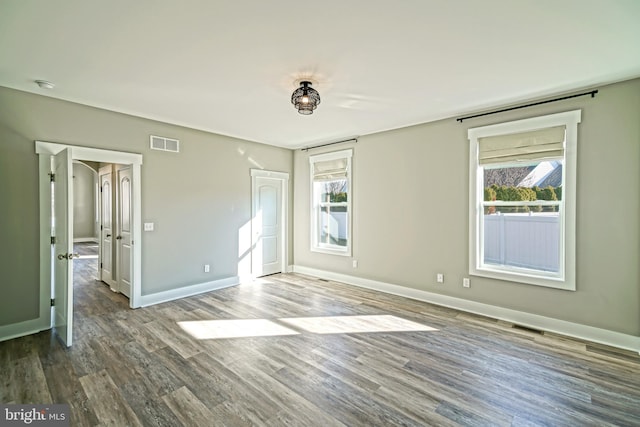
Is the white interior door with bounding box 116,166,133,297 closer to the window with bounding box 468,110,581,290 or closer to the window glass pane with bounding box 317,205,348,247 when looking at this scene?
the window glass pane with bounding box 317,205,348,247

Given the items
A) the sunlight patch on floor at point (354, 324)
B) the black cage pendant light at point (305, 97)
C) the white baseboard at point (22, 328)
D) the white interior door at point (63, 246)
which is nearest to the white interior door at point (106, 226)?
the white baseboard at point (22, 328)

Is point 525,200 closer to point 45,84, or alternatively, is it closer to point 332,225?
point 332,225

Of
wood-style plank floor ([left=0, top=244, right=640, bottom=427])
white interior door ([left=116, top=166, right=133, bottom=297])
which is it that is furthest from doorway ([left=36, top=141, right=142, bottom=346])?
white interior door ([left=116, top=166, right=133, bottom=297])

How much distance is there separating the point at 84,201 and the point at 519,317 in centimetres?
1301

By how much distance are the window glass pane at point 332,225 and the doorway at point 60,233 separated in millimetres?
3279

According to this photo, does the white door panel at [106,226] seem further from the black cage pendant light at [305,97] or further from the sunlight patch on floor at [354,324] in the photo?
the black cage pendant light at [305,97]

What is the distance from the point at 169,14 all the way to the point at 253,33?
1.87 feet

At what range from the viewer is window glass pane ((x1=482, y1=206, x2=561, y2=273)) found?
346cm

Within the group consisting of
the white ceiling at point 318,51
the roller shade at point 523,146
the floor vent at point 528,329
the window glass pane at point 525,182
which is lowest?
the floor vent at point 528,329

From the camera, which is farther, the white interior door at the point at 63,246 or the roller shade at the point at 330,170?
the roller shade at the point at 330,170

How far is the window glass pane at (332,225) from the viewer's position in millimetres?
5621

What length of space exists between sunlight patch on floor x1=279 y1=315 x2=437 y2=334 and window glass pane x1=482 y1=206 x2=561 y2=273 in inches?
56.3

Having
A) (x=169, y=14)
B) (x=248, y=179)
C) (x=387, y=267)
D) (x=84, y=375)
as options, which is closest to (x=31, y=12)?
(x=169, y=14)

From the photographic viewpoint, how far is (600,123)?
10.1 ft
